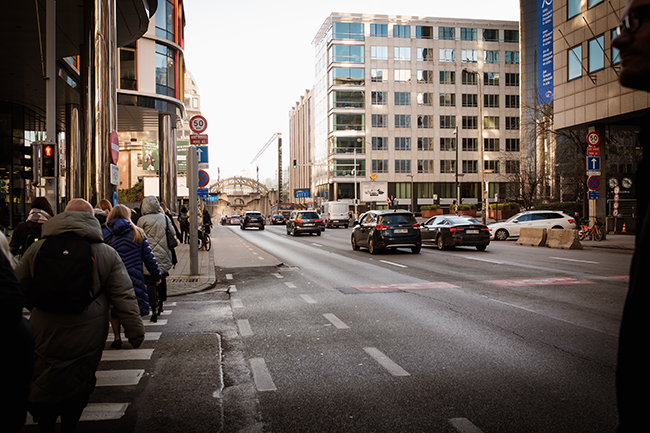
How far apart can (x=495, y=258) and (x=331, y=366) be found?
46.3 ft

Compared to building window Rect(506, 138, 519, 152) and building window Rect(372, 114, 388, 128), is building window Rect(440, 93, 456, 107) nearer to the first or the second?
building window Rect(372, 114, 388, 128)

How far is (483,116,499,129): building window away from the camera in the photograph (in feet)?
273

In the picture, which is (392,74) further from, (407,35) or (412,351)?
(412,351)

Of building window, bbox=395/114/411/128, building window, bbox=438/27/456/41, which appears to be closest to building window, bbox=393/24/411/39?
building window, bbox=438/27/456/41

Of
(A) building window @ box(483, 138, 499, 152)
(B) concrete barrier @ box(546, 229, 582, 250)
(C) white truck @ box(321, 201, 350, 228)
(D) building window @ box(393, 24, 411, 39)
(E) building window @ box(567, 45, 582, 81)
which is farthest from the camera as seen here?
(A) building window @ box(483, 138, 499, 152)

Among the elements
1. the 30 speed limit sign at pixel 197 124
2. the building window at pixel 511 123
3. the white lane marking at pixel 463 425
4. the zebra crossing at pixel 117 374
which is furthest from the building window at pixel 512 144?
the white lane marking at pixel 463 425

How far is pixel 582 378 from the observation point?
5062mm

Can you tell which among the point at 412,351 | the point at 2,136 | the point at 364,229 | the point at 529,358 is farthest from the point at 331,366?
the point at 2,136

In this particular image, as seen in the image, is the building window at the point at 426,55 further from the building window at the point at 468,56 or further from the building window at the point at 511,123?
the building window at the point at 511,123

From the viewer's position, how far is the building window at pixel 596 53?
29500 mm

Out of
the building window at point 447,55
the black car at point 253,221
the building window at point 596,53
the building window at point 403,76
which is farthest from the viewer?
the building window at point 447,55

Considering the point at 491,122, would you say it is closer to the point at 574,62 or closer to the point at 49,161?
the point at 574,62

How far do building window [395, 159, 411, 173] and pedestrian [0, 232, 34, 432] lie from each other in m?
79.5

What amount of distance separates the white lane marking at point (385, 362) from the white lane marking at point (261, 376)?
3.81 ft
